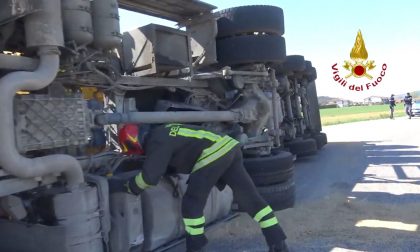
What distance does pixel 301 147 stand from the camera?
818cm

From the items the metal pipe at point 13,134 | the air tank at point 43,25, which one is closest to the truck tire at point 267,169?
the metal pipe at point 13,134

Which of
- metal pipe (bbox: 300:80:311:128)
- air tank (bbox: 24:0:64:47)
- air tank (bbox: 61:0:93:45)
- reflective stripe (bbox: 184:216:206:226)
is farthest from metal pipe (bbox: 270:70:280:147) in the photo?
metal pipe (bbox: 300:80:311:128)

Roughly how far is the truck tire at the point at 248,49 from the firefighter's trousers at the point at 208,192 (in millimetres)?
1388

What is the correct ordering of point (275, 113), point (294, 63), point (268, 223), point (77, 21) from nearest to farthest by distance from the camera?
point (77, 21), point (268, 223), point (275, 113), point (294, 63)

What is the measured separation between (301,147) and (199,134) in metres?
5.24

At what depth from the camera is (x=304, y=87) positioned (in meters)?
9.50

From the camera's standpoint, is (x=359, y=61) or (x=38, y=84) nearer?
(x=38, y=84)

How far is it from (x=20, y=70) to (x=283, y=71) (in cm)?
589

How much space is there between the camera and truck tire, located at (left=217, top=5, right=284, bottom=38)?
443 centimetres

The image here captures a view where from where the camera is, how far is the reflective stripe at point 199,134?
3230 millimetres

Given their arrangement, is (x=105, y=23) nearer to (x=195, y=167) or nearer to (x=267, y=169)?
(x=195, y=167)

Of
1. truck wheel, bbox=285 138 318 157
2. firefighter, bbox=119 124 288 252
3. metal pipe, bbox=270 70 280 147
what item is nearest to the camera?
firefighter, bbox=119 124 288 252

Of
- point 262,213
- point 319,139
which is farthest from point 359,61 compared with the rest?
point 262,213

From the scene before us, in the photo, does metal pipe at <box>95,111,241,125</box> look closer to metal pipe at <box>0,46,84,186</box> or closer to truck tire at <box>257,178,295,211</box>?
metal pipe at <box>0,46,84,186</box>
